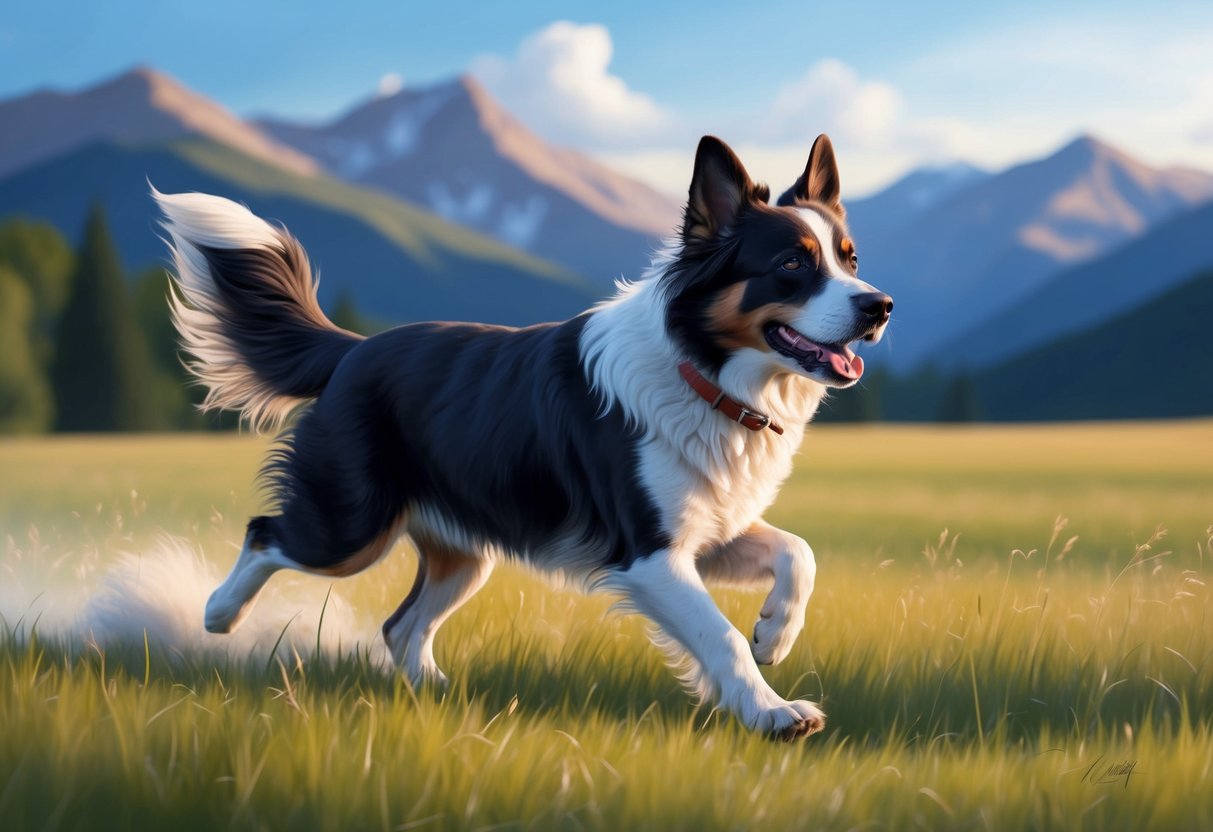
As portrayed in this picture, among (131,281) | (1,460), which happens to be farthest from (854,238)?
(131,281)

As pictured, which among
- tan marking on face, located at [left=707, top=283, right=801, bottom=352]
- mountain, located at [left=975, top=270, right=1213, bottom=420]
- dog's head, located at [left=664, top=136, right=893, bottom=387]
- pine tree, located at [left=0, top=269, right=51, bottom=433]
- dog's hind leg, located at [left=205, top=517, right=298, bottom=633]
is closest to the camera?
dog's head, located at [left=664, top=136, right=893, bottom=387]

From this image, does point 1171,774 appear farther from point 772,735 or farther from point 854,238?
point 854,238

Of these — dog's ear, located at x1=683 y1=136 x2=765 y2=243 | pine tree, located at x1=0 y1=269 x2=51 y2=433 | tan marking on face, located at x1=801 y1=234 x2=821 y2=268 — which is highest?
dog's ear, located at x1=683 y1=136 x2=765 y2=243

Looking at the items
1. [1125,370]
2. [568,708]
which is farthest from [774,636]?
[1125,370]

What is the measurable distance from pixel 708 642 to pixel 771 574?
0.65 meters

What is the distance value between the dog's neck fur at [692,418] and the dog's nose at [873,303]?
444 millimetres

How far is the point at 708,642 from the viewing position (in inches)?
156

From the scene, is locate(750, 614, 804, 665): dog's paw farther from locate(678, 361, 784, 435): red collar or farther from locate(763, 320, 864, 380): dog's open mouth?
locate(763, 320, 864, 380): dog's open mouth

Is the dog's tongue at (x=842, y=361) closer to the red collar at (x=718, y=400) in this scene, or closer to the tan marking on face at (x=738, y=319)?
the tan marking on face at (x=738, y=319)

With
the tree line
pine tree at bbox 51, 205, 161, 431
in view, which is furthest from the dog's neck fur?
pine tree at bbox 51, 205, 161, 431

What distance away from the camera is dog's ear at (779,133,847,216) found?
4773 mm

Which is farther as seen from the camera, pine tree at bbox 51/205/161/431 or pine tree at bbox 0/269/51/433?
pine tree at bbox 0/269/51/433

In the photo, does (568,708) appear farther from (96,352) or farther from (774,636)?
(96,352)

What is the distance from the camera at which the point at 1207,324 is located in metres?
107
